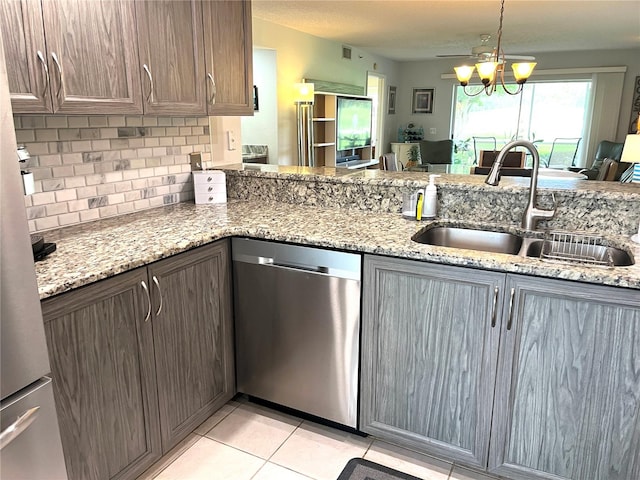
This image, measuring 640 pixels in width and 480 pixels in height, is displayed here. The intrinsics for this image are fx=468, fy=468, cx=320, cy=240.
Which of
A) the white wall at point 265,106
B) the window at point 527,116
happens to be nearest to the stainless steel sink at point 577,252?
the white wall at point 265,106

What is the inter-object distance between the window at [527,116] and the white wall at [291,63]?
3176 millimetres

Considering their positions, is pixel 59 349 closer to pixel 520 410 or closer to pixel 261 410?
pixel 261 410

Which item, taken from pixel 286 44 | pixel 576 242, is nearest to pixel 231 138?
pixel 576 242

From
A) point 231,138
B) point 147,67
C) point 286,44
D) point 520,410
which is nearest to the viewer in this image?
point 520,410

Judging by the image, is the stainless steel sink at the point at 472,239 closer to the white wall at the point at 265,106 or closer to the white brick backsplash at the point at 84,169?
the white brick backsplash at the point at 84,169

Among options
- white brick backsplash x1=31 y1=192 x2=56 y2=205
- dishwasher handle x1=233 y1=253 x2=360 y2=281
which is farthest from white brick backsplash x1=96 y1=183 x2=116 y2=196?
dishwasher handle x1=233 y1=253 x2=360 y2=281

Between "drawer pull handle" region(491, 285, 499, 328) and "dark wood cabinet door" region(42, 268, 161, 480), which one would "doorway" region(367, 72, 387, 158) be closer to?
"drawer pull handle" region(491, 285, 499, 328)

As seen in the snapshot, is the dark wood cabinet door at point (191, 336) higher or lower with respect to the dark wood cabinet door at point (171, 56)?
lower

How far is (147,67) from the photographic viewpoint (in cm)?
191

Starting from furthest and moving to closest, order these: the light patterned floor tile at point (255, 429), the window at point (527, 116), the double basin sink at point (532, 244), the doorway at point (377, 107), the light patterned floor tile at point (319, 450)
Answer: the doorway at point (377, 107)
the window at point (527, 116)
the light patterned floor tile at point (255, 429)
the light patterned floor tile at point (319, 450)
the double basin sink at point (532, 244)

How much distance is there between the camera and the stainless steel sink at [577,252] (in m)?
1.75

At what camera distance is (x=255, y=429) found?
2.11 metres

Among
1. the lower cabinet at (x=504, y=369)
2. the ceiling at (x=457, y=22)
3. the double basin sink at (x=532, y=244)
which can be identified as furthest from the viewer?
the ceiling at (x=457, y=22)

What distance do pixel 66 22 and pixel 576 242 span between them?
81.9 inches
